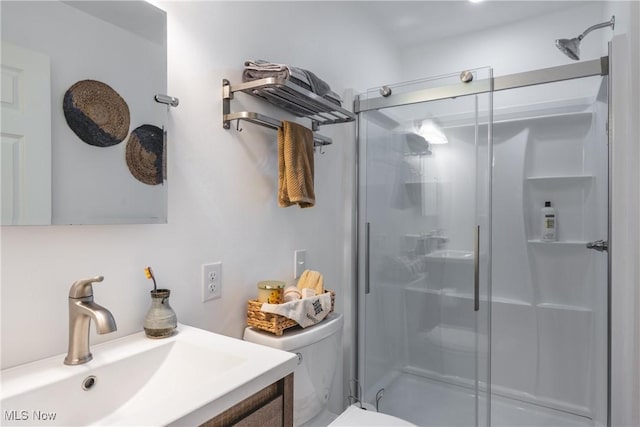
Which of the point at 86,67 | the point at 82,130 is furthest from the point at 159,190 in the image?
the point at 86,67

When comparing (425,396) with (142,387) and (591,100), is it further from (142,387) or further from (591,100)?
(591,100)

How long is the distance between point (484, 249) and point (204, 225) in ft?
4.36

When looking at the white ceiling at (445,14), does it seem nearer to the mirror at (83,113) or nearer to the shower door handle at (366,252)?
the shower door handle at (366,252)

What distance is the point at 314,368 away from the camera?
144 centimetres

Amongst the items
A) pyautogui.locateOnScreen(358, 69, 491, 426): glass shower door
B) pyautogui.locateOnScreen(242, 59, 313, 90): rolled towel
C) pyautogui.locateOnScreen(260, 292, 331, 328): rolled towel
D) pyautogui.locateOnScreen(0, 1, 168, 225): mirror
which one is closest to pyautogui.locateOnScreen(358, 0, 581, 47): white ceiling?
pyautogui.locateOnScreen(358, 69, 491, 426): glass shower door

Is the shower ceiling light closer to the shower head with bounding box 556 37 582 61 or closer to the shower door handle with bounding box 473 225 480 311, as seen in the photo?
the shower door handle with bounding box 473 225 480 311

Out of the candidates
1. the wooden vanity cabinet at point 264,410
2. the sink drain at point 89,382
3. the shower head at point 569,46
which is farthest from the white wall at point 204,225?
the shower head at point 569,46

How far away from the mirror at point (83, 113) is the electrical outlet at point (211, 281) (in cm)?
28

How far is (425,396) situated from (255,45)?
6.48 feet

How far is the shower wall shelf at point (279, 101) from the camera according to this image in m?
1.35

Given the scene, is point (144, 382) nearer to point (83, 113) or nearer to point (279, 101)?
point (83, 113)

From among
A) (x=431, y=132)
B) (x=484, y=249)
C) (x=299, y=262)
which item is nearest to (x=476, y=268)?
(x=484, y=249)

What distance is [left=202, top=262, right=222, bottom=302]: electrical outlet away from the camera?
4.35 feet

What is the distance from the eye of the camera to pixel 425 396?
2.11m
